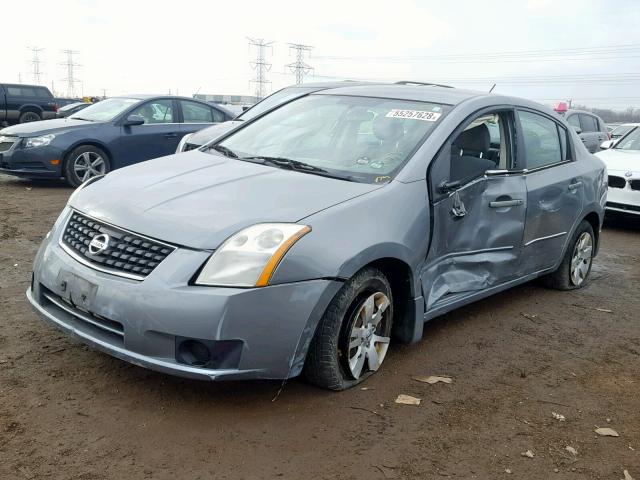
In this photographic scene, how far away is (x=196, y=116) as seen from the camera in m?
10.9

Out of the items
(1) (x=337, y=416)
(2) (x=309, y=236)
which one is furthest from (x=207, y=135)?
(1) (x=337, y=416)

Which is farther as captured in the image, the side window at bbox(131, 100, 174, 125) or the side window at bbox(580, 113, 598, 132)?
the side window at bbox(580, 113, 598, 132)

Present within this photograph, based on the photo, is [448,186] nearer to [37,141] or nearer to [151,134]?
[151,134]

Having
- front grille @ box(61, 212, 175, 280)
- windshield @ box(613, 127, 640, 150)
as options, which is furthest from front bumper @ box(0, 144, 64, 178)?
windshield @ box(613, 127, 640, 150)

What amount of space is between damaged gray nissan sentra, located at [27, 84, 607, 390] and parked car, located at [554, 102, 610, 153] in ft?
→ 36.8

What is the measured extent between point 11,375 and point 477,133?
10.4 feet

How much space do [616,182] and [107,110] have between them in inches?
308

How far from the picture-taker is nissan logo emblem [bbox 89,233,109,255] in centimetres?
315

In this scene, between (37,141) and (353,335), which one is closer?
(353,335)

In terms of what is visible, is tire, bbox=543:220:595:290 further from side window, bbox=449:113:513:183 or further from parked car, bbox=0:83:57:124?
parked car, bbox=0:83:57:124

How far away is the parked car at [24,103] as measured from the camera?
76.5 feet

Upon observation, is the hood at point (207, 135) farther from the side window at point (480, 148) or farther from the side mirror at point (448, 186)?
the side mirror at point (448, 186)

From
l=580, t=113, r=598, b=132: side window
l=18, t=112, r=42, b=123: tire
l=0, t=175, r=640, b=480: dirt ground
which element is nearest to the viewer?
l=0, t=175, r=640, b=480: dirt ground

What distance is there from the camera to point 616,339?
4.73 metres
